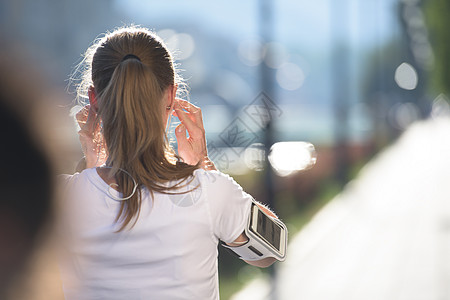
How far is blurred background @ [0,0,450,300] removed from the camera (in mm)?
3859

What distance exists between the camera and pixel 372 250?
640 centimetres

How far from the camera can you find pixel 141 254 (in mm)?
1422

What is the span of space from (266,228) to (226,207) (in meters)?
0.15

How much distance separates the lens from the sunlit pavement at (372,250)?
16.3ft

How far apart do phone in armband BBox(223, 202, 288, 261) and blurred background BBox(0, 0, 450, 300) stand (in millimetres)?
415

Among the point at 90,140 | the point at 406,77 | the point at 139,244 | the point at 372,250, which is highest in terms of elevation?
the point at 90,140

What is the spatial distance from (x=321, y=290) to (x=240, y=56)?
203 centimetres

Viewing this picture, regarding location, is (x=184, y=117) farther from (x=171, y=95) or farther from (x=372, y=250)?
(x=372, y=250)

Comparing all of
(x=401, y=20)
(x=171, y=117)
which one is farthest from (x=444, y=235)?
(x=401, y=20)

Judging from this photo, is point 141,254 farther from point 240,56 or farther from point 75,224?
point 240,56

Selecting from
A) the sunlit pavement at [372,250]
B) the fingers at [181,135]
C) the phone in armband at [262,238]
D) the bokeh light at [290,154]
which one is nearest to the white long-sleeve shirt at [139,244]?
the phone in armband at [262,238]

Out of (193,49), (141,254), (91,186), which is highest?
(91,186)

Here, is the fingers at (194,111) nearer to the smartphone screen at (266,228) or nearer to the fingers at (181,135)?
the fingers at (181,135)

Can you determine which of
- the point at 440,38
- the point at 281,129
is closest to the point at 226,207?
the point at 281,129
